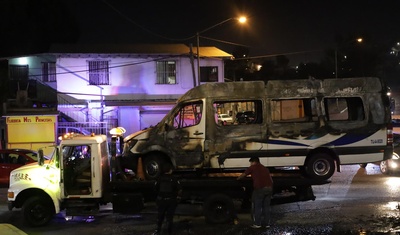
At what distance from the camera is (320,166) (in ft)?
34.0

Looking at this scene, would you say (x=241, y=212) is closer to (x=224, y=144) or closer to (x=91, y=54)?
(x=224, y=144)

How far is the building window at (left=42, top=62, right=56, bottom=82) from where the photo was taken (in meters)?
29.4

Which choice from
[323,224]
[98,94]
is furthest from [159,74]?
[323,224]

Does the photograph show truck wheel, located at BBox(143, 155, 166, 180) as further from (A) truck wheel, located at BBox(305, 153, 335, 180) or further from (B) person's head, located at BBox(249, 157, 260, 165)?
(A) truck wheel, located at BBox(305, 153, 335, 180)

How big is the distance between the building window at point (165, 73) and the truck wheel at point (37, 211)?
19.7 meters

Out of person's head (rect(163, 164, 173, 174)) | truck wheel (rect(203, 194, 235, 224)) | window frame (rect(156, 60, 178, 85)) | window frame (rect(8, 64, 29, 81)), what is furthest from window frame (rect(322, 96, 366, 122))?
window frame (rect(8, 64, 29, 81))

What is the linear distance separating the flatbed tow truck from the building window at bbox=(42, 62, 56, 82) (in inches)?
812

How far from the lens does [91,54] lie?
91.9 ft

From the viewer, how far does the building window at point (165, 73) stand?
29.1 metres

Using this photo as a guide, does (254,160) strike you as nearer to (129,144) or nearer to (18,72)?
(129,144)

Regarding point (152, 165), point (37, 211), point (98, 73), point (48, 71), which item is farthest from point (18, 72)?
point (152, 165)

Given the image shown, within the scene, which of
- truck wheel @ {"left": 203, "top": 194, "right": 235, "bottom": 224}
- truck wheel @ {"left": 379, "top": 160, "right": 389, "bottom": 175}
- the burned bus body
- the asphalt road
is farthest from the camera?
truck wheel @ {"left": 379, "top": 160, "right": 389, "bottom": 175}

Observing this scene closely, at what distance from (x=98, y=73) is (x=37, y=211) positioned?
63.8 ft

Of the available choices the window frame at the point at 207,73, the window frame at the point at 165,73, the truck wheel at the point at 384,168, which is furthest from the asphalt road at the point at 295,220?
the window frame at the point at 207,73
